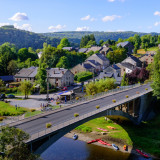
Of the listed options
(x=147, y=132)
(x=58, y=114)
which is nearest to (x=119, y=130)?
(x=147, y=132)

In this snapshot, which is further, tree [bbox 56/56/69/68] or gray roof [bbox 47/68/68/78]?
tree [bbox 56/56/69/68]

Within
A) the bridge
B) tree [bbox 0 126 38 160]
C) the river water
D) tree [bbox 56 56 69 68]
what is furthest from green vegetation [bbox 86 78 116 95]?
tree [bbox 56 56 69 68]

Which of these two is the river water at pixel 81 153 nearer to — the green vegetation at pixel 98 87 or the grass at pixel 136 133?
the grass at pixel 136 133

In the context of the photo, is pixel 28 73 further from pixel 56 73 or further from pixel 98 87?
pixel 98 87

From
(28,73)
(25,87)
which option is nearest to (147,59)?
(28,73)

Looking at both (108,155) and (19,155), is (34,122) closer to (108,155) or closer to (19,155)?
(19,155)

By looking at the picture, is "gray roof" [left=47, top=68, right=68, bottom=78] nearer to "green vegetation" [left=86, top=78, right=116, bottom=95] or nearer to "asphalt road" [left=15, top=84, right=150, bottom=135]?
"green vegetation" [left=86, top=78, right=116, bottom=95]
